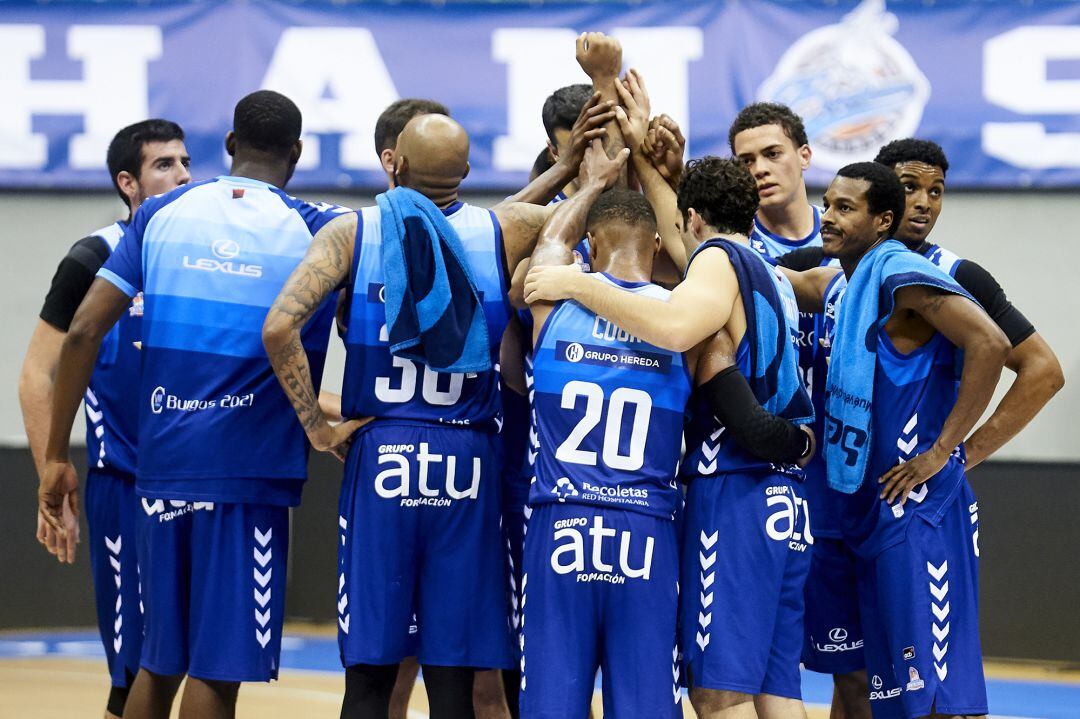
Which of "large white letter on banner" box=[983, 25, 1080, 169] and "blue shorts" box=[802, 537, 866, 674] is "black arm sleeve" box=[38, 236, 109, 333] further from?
"large white letter on banner" box=[983, 25, 1080, 169]

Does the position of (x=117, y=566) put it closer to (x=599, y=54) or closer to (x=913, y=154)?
(x=599, y=54)

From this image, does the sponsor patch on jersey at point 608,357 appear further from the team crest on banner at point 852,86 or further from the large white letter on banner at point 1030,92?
the large white letter on banner at point 1030,92

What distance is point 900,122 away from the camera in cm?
938

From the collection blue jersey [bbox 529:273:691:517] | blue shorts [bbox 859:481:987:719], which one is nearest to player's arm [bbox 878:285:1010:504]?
blue shorts [bbox 859:481:987:719]

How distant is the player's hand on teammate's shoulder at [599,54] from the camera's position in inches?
187

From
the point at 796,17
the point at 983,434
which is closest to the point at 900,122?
the point at 796,17

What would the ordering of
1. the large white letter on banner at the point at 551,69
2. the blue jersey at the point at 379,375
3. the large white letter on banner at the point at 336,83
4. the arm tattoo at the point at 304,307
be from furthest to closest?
1. the large white letter on banner at the point at 336,83
2. the large white letter on banner at the point at 551,69
3. the blue jersey at the point at 379,375
4. the arm tattoo at the point at 304,307

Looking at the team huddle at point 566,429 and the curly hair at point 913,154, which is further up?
the curly hair at point 913,154

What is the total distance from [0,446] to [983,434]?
681 cm

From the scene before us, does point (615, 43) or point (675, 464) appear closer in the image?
point (675, 464)

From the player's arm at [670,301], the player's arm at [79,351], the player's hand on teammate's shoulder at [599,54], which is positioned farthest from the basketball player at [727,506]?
the player's arm at [79,351]

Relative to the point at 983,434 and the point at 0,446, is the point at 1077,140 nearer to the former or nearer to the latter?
the point at 983,434

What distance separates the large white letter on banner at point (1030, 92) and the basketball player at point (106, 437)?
20.9ft

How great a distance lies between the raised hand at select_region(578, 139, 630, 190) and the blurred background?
467 cm
